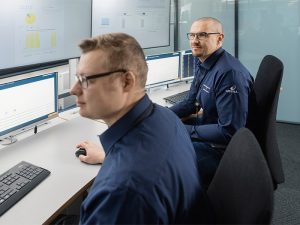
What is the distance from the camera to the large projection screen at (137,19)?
278cm

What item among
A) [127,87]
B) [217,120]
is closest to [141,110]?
[127,87]

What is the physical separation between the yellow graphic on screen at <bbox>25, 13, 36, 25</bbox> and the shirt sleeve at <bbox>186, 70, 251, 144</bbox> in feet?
4.14

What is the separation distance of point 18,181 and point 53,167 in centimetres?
19

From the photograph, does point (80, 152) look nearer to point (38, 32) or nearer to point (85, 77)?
point (85, 77)

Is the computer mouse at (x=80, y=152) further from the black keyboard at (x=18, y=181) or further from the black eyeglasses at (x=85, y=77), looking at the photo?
the black eyeglasses at (x=85, y=77)

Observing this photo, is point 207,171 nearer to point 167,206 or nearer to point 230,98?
point 230,98

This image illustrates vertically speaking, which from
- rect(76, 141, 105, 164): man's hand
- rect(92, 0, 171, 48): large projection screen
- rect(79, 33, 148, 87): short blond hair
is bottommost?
rect(76, 141, 105, 164): man's hand

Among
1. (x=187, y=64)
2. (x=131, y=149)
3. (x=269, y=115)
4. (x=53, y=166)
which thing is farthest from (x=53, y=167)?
(x=187, y=64)

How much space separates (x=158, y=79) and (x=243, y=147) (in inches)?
78.9

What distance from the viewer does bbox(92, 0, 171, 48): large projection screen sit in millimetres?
2783

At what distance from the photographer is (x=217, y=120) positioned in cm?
199

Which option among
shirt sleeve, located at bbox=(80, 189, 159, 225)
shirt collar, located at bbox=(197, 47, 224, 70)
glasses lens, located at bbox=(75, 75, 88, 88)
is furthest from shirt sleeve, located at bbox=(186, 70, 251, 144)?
shirt sleeve, located at bbox=(80, 189, 159, 225)

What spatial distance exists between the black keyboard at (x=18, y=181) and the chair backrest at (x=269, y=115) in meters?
1.09

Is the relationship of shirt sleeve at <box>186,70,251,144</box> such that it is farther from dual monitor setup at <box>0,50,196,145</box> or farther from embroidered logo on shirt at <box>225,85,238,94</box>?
dual monitor setup at <box>0,50,196,145</box>
